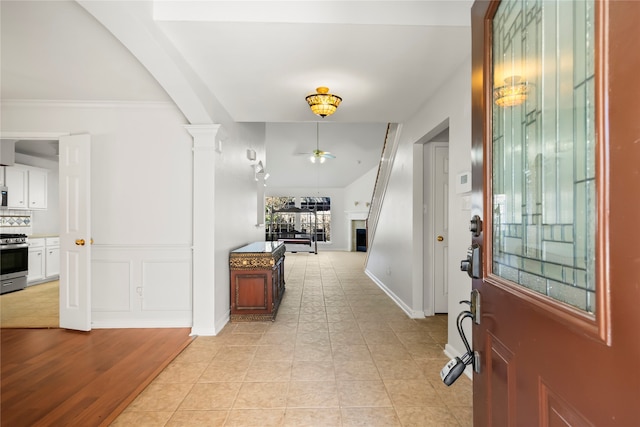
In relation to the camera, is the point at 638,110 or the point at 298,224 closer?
the point at 638,110

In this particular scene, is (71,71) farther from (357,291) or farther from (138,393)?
(357,291)

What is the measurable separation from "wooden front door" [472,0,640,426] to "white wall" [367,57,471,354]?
1.64m

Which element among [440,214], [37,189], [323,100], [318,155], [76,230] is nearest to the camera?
[323,100]

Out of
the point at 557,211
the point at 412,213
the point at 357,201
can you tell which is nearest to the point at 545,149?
the point at 557,211

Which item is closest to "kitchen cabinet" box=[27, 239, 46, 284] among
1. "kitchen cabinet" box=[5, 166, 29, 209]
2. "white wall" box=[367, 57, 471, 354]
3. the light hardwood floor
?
"kitchen cabinet" box=[5, 166, 29, 209]

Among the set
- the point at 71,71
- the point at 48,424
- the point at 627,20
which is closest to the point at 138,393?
the point at 48,424

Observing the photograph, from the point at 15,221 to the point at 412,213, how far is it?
678cm

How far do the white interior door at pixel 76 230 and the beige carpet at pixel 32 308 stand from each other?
0.45 meters

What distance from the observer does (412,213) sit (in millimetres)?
3980

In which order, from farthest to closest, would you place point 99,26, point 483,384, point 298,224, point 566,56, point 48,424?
1. point 298,224
2. point 99,26
3. point 48,424
4. point 483,384
5. point 566,56

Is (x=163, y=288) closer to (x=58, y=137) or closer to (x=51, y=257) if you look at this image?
(x=58, y=137)

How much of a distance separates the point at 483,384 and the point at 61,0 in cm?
292

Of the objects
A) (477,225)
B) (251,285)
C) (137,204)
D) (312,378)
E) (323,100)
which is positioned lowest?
(312,378)

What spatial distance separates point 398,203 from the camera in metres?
4.69
